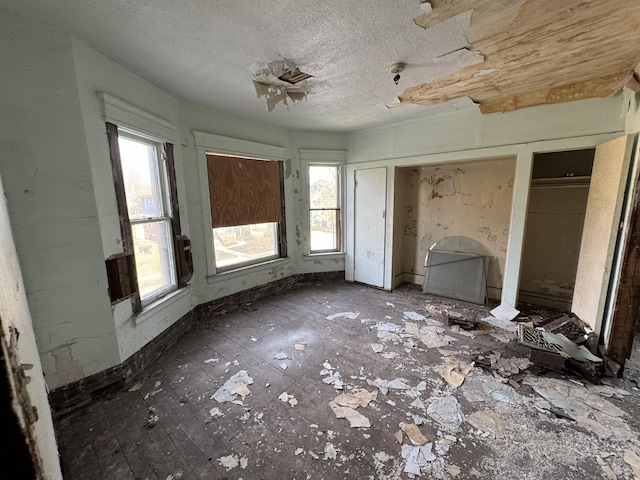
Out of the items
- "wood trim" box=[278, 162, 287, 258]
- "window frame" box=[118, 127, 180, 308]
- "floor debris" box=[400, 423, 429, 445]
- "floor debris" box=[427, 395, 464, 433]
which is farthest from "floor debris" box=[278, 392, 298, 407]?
"wood trim" box=[278, 162, 287, 258]

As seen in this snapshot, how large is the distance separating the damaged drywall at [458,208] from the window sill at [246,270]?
2179 millimetres

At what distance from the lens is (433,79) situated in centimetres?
237

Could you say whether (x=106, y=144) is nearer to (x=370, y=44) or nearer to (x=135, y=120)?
(x=135, y=120)

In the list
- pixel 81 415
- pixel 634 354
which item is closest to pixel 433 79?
pixel 634 354

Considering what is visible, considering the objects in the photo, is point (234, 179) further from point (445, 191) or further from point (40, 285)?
point (445, 191)

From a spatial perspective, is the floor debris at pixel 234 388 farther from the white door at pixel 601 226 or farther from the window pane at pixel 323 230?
the white door at pixel 601 226

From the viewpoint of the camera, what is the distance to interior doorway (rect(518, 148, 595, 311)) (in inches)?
127

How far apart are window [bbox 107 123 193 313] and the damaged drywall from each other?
10.3 feet

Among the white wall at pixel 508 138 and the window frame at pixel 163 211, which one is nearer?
the window frame at pixel 163 211

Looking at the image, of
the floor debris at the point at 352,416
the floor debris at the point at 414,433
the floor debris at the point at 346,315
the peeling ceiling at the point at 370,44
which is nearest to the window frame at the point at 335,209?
the floor debris at the point at 346,315

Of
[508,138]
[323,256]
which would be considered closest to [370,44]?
[508,138]

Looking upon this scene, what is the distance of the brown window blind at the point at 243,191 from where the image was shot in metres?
3.22

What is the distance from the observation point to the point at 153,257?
8.36 ft

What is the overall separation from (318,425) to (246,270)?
232 centimetres
